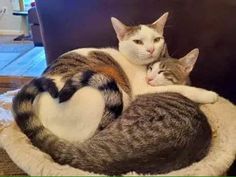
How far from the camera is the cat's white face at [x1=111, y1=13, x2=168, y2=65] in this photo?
1.12 m

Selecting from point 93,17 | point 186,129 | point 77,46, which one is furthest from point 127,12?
point 186,129

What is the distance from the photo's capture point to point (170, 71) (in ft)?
3.69

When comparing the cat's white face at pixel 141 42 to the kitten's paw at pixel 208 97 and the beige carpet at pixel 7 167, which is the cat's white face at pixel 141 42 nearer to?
the kitten's paw at pixel 208 97

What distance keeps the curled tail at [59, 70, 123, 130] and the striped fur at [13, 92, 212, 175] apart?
2 cm

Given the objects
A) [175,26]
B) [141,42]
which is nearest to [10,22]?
[175,26]

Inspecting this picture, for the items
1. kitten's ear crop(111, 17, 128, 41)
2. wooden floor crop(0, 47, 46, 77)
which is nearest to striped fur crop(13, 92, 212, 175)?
kitten's ear crop(111, 17, 128, 41)

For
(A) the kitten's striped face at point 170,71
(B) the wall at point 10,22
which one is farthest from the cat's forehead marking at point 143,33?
(B) the wall at point 10,22

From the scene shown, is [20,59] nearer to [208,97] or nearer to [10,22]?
[10,22]

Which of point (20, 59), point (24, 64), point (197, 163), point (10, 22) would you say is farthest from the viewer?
point (10, 22)

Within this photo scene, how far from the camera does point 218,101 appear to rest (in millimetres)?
1170

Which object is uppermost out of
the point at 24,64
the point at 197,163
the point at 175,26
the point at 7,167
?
the point at 175,26

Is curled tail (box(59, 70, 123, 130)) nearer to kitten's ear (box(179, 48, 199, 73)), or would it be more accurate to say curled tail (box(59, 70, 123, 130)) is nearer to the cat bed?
the cat bed

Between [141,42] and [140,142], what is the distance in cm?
42

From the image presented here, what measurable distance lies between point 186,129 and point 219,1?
612 millimetres
